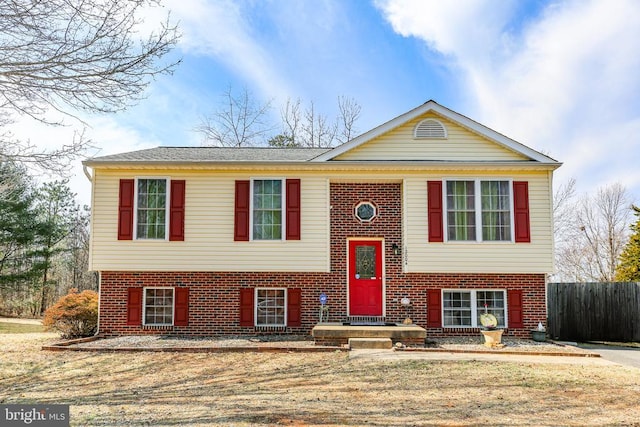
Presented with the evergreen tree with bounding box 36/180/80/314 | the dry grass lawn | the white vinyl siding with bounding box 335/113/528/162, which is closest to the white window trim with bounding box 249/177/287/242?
the white vinyl siding with bounding box 335/113/528/162

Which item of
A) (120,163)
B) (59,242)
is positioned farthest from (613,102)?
(59,242)

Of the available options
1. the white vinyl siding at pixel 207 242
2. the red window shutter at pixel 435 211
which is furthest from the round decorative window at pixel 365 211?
the red window shutter at pixel 435 211

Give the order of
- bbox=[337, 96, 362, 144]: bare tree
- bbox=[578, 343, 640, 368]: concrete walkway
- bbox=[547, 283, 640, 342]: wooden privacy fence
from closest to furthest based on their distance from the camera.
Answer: bbox=[578, 343, 640, 368]: concrete walkway, bbox=[547, 283, 640, 342]: wooden privacy fence, bbox=[337, 96, 362, 144]: bare tree

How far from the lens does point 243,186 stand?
12.0 meters

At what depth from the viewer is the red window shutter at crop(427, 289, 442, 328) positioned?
38.6 feet

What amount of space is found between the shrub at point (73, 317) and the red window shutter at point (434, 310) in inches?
333

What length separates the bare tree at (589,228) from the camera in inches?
992

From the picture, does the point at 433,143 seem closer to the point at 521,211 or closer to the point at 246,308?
the point at 521,211

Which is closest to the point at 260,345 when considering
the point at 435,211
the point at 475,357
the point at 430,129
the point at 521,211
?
the point at 475,357

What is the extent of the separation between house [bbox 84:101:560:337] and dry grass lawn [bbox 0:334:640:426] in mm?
2561

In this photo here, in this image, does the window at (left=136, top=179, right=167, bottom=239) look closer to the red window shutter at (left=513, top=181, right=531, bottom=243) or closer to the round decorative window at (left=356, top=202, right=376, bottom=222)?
the round decorative window at (left=356, top=202, right=376, bottom=222)

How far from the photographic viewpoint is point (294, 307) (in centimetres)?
1178

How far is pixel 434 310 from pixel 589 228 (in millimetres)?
18987

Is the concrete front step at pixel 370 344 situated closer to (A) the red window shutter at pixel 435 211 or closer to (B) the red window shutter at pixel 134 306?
(A) the red window shutter at pixel 435 211
